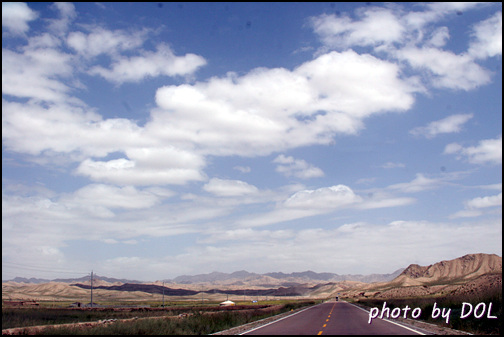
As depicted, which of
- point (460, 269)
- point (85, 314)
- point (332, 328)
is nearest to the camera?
point (332, 328)

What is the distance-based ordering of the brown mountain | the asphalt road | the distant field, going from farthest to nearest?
the brown mountain, the distant field, the asphalt road

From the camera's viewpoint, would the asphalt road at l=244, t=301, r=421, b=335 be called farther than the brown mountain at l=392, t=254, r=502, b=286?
No

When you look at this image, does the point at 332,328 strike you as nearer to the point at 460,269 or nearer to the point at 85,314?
the point at 85,314

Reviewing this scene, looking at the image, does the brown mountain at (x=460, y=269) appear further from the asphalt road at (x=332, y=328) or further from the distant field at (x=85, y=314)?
the asphalt road at (x=332, y=328)

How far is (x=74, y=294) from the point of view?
18862 cm

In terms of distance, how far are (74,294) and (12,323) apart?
16801cm

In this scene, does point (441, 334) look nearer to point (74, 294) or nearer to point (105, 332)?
point (105, 332)

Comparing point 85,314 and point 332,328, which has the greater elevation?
point 332,328

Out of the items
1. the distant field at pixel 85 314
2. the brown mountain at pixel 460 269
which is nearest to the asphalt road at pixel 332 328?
the distant field at pixel 85 314

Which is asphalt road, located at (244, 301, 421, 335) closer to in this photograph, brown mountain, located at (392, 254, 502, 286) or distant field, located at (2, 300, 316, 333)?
distant field, located at (2, 300, 316, 333)

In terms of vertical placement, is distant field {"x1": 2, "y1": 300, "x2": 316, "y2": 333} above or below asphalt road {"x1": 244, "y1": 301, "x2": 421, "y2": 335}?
below

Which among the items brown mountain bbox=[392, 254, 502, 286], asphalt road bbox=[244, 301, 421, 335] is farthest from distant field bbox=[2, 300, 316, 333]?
brown mountain bbox=[392, 254, 502, 286]

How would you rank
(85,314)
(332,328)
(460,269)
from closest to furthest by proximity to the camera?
(332,328) → (85,314) → (460,269)

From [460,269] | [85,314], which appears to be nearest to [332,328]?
[85,314]
